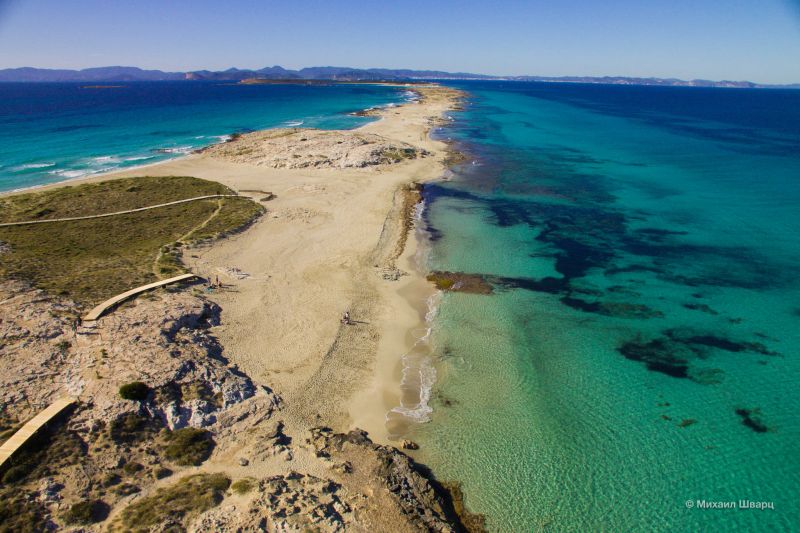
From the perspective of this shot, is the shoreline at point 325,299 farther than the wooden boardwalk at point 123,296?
No

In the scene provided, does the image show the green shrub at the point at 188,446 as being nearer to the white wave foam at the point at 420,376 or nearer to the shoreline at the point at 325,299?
the shoreline at the point at 325,299

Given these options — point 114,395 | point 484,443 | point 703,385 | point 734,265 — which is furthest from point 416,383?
point 734,265

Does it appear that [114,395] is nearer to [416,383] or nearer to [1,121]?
[416,383]

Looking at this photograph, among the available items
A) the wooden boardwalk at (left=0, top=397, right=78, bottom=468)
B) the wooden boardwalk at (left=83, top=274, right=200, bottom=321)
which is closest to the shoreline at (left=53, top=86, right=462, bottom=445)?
the wooden boardwalk at (left=83, top=274, right=200, bottom=321)

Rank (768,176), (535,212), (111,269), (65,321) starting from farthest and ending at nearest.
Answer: (768,176), (535,212), (111,269), (65,321)

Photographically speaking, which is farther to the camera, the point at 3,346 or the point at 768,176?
the point at 768,176

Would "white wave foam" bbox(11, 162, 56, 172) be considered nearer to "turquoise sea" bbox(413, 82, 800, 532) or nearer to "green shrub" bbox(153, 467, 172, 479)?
"turquoise sea" bbox(413, 82, 800, 532)

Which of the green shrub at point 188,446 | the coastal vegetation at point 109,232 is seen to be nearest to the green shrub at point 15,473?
the green shrub at point 188,446
